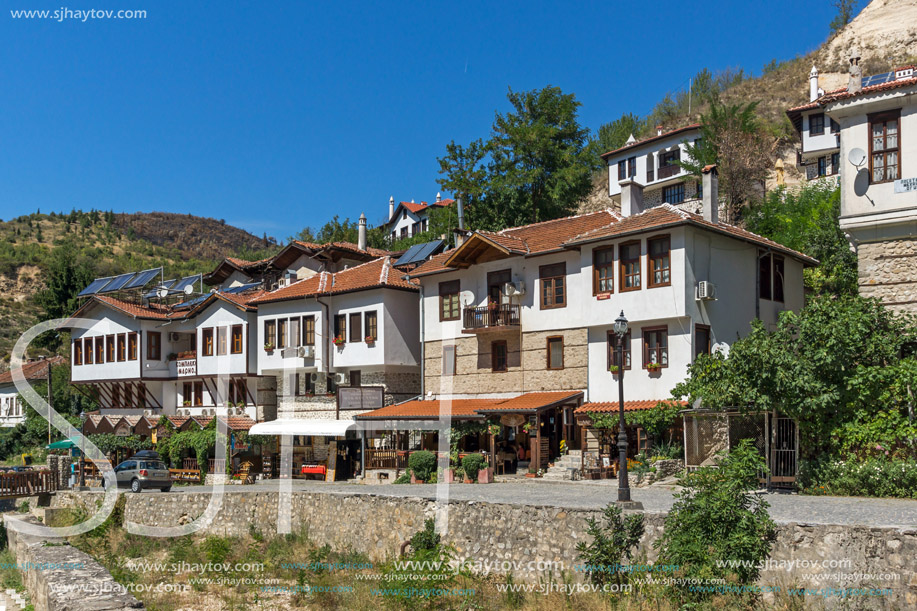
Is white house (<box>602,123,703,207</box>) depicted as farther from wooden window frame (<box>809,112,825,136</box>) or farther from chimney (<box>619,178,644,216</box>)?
chimney (<box>619,178,644,216</box>)

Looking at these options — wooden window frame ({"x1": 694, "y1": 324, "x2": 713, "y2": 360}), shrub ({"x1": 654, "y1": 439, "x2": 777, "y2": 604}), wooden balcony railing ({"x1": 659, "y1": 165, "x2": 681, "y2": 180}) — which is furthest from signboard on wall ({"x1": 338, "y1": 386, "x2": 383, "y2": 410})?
wooden balcony railing ({"x1": 659, "y1": 165, "x2": 681, "y2": 180})

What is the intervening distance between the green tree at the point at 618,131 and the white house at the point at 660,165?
12624mm

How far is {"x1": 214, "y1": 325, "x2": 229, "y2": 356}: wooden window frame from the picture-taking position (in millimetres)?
40938

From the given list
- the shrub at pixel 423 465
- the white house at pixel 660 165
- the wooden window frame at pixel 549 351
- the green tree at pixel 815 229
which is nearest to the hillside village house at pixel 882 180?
the green tree at pixel 815 229

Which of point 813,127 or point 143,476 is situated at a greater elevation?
point 813,127

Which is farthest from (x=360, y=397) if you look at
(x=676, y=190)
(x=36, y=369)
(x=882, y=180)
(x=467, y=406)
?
(x=36, y=369)

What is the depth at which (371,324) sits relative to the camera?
116 feet

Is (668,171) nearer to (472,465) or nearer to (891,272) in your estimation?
(472,465)

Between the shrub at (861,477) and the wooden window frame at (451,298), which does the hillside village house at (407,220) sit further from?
the shrub at (861,477)

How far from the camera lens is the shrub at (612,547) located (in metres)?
14.4

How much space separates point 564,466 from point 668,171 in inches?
1191

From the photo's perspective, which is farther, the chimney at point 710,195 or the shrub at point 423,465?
the chimney at point 710,195

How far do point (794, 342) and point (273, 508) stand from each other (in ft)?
48.6

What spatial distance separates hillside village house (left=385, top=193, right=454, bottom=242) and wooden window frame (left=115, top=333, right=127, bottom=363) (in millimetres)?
36189
